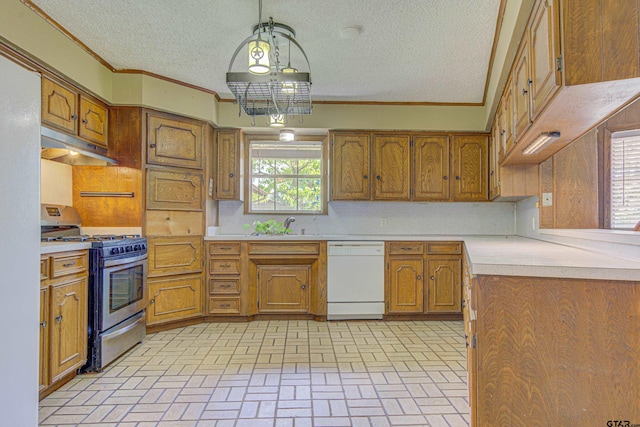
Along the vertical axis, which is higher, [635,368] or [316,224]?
[316,224]

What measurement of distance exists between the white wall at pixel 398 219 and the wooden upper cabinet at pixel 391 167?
11.4 inches

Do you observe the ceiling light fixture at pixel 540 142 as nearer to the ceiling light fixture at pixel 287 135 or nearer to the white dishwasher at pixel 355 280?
the white dishwasher at pixel 355 280

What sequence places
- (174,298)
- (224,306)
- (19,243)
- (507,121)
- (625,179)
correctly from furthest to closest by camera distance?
(224,306) < (174,298) < (507,121) < (625,179) < (19,243)

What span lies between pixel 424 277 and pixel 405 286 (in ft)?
0.72

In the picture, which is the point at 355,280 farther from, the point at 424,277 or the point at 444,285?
the point at 444,285

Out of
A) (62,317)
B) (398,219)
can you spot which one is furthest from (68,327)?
(398,219)

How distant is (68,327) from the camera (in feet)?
7.16

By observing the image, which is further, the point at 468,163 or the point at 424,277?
the point at 468,163

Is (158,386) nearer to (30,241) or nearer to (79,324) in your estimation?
(79,324)

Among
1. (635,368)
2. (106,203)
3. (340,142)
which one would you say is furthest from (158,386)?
(340,142)

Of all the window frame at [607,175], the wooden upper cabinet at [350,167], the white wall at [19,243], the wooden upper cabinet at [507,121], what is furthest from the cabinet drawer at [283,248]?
the window frame at [607,175]

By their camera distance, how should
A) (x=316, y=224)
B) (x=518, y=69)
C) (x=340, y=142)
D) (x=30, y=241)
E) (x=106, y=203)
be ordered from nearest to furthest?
(x=30, y=241), (x=518, y=69), (x=106, y=203), (x=340, y=142), (x=316, y=224)

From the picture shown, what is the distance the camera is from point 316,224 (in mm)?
4172

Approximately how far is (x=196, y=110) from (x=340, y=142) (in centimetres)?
153
